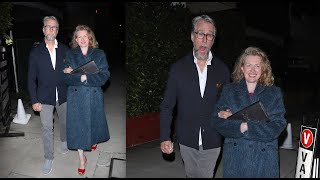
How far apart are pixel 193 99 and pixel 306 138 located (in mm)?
1469

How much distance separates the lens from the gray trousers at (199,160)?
3.59 metres

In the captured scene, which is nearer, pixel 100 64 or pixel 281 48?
pixel 100 64

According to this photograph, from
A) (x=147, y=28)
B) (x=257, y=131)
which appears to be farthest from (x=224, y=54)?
(x=257, y=131)

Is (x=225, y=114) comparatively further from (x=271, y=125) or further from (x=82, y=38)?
(x=82, y=38)

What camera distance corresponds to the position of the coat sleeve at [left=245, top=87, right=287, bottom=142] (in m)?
2.96

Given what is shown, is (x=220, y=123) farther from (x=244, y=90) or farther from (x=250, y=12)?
(x=250, y=12)

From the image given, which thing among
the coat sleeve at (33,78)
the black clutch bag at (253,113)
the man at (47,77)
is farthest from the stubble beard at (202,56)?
the coat sleeve at (33,78)

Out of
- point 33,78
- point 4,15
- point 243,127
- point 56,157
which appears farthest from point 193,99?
point 4,15

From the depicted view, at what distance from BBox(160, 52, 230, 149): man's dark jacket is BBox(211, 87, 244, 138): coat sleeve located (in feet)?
0.77


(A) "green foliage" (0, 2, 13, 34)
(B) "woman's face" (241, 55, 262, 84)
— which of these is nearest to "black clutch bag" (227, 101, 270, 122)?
(B) "woman's face" (241, 55, 262, 84)

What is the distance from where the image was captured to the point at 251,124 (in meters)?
2.99

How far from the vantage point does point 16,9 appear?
422 inches

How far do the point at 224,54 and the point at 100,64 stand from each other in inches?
182

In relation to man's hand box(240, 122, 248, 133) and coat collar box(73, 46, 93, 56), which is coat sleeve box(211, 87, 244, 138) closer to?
man's hand box(240, 122, 248, 133)
